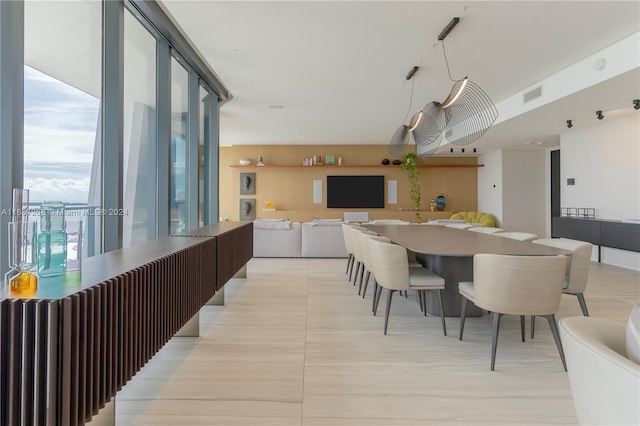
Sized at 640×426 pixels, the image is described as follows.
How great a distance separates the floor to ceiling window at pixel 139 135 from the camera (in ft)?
11.3

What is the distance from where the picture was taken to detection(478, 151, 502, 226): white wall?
9.72 meters

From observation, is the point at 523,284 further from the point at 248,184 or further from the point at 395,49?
the point at 248,184

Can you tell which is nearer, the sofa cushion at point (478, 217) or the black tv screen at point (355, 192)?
the sofa cushion at point (478, 217)

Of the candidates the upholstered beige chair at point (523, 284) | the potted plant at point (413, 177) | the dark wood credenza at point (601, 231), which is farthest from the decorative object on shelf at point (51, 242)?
the potted plant at point (413, 177)

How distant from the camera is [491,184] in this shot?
10148mm

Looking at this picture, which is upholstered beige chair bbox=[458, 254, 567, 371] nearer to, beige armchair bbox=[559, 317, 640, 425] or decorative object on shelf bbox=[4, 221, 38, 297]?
beige armchair bbox=[559, 317, 640, 425]

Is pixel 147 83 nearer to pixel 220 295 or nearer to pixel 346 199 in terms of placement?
pixel 220 295

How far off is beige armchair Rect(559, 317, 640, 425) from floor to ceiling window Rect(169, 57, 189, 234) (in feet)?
13.6

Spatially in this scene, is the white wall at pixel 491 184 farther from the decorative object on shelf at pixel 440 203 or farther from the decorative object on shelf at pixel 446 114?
the decorative object on shelf at pixel 446 114

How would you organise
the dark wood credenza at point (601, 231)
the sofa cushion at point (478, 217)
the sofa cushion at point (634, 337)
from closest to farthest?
the sofa cushion at point (634, 337)
the dark wood credenza at point (601, 231)
the sofa cushion at point (478, 217)

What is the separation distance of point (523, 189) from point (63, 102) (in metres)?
10.2

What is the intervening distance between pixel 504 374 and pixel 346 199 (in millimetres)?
8500

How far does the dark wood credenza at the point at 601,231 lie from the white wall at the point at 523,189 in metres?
2.16

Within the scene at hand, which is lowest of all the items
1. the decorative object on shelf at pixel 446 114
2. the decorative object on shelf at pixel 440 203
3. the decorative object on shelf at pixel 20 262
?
the decorative object on shelf at pixel 20 262
